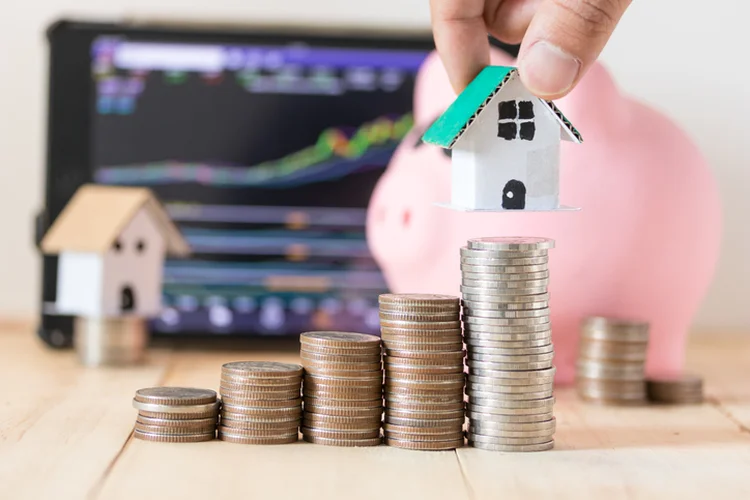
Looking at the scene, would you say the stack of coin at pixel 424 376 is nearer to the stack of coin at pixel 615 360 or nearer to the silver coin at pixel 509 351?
the silver coin at pixel 509 351

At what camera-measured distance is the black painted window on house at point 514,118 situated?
1.35 metres

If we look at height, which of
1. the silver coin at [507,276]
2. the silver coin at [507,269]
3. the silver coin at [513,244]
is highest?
the silver coin at [513,244]

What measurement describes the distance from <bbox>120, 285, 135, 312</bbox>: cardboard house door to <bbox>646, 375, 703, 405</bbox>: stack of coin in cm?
90

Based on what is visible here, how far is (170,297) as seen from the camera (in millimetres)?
2066

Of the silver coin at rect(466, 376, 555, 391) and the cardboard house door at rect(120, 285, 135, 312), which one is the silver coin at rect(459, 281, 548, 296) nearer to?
the silver coin at rect(466, 376, 555, 391)

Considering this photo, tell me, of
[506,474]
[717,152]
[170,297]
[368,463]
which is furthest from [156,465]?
[717,152]

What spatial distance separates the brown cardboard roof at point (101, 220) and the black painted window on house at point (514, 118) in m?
0.80

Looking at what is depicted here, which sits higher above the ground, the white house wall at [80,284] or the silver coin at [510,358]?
the white house wall at [80,284]

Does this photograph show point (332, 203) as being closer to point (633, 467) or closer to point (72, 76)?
point (72, 76)

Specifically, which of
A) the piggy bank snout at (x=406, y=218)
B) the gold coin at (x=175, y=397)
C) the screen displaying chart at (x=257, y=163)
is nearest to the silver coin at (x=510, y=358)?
the gold coin at (x=175, y=397)

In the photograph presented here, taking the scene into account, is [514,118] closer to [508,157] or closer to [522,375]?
[508,157]

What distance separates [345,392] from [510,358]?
20cm

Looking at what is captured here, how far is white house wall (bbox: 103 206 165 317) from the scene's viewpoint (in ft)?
6.15

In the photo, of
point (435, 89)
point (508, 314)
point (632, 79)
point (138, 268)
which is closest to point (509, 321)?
point (508, 314)
